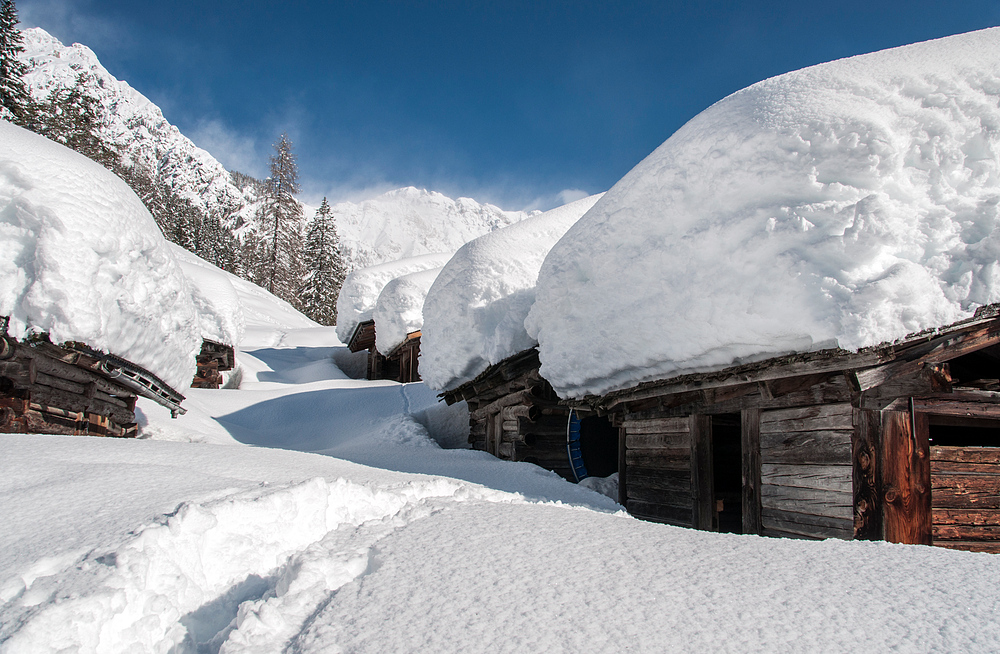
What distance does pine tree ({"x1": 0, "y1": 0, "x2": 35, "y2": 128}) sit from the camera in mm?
20469

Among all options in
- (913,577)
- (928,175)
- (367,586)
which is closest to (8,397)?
(367,586)

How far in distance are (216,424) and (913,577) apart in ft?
42.4

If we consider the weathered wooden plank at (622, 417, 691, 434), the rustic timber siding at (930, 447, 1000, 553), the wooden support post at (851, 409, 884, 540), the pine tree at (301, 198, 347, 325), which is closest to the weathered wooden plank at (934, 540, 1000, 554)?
the rustic timber siding at (930, 447, 1000, 553)

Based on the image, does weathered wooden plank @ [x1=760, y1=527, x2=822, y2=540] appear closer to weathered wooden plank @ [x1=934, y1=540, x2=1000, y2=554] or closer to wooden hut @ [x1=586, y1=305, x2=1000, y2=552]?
wooden hut @ [x1=586, y1=305, x2=1000, y2=552]

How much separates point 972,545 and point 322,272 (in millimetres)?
38533

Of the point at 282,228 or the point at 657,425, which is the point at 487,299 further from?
the point at 282,228

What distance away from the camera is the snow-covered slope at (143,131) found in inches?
3258

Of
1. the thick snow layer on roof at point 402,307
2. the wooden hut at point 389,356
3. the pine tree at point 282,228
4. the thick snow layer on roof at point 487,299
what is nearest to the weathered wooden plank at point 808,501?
the thick snow layer on roof at point 487,299

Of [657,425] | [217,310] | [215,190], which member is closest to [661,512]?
[657,425]

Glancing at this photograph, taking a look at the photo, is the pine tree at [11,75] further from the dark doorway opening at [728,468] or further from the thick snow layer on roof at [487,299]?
the dark doorway opening at [728,468]

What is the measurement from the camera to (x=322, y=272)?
38.6 m

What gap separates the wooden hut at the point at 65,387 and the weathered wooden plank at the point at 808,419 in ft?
25.0

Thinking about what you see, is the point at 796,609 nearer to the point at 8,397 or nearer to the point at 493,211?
the point at 8,397

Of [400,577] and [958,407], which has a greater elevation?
[958,407]
